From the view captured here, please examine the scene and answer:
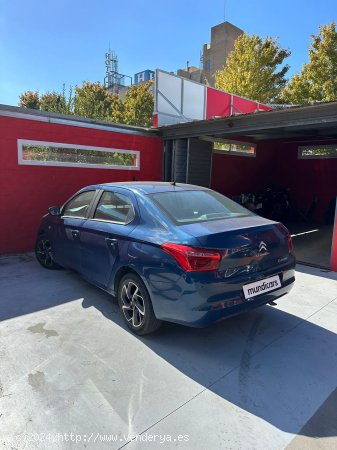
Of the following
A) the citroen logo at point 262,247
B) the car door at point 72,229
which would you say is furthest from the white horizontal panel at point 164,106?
the citroen logo at point 262,247

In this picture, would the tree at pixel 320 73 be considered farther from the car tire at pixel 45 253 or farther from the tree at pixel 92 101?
the car tire at pixel 45 253

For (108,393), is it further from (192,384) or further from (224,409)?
(224,409)

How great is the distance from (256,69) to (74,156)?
47.1 ft

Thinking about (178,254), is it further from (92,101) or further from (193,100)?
(92,101)

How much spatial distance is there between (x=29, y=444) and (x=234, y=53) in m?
20.2

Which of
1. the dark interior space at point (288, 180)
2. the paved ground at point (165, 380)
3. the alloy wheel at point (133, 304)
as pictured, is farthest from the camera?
the dark interior space at point (288, 180)

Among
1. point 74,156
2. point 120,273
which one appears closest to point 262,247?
point 120,273

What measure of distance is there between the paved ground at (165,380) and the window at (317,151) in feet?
27.8

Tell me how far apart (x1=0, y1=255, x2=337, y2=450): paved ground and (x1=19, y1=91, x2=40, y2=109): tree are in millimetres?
23167

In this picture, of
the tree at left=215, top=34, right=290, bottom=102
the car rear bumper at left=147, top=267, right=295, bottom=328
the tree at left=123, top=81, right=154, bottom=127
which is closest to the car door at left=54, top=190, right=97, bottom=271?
the car rear bumper at left=147, top=267, right=295, bottom=328

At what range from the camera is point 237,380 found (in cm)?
256

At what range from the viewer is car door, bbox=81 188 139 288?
10.8ft

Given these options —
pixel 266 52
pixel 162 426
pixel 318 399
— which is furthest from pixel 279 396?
pixel 266 52

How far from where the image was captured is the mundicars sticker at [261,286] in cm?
→ 280
